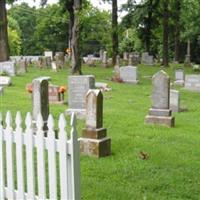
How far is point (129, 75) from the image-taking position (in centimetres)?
2286

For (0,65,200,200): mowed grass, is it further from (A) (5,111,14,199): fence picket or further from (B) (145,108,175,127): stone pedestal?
(A) (5,111,14,199): fence picket

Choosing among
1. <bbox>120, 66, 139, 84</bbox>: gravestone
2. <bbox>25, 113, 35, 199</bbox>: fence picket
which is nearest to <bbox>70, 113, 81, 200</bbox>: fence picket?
<bbox>25, 113, 35, 199</bbox>: fence picket

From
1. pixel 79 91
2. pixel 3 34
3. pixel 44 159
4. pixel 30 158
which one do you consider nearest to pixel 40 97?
pixel 79 91

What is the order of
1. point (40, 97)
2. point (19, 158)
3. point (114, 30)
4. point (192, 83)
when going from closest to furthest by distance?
point (19, 158) < point (40, 97) < point (192, 83) < point (114, 30)

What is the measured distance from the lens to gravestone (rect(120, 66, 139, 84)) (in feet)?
74.5

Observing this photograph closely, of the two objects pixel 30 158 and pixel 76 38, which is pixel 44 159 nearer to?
pixel 30 158

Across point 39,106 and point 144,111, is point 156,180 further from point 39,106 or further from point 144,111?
point 144,111

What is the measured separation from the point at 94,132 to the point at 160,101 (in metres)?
3.51

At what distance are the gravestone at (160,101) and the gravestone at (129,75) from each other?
11.0 metres

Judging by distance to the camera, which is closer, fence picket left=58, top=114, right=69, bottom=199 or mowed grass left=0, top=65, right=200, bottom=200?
fence picket left=58, top=114, right=69, bottom=199

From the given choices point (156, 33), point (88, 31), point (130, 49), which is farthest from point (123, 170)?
point (88, 31)

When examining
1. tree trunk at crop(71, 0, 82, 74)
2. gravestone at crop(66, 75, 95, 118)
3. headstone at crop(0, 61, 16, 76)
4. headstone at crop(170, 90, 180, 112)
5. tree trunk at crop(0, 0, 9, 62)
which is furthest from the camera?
tree trunk at crop(0, 0, 9, 62)

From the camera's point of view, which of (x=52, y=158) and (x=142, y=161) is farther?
(x=142, y=161)

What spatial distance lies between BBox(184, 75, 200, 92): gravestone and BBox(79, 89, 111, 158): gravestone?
1271 centimetres
